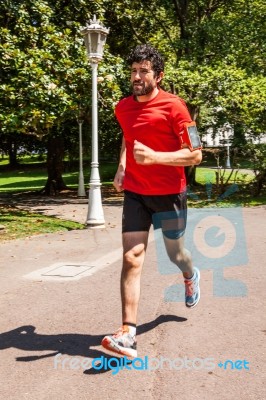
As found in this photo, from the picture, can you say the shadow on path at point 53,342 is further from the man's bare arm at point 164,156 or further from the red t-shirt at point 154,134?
the man's bare arm at point 164,156

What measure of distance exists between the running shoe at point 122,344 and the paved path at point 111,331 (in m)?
0.12

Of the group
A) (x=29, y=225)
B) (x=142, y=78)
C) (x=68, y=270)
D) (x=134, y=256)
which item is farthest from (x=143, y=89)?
(x=29, y=225)

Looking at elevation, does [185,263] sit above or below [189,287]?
above

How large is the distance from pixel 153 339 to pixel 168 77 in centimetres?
1455

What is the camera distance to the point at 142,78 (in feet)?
12.1

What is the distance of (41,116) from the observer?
1289cm

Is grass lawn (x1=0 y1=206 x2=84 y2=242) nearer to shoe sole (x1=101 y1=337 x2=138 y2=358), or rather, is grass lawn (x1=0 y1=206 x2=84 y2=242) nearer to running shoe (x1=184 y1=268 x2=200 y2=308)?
running shoe (x1=184 y1=268 x2=200 y2=308)

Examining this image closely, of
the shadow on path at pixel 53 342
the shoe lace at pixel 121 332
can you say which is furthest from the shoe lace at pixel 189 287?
the shoe lace at pixel 121 332

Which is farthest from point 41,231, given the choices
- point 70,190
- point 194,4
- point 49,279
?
point 194,4

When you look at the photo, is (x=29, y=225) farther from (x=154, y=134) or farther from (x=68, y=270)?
(x=154, y=134)

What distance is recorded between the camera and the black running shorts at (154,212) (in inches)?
154

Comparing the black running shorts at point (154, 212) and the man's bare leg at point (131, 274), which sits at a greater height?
the black running shorts at point (154, 212)

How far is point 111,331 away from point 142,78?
2098 mm

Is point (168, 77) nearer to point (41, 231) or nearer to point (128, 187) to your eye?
point (41, 231)
